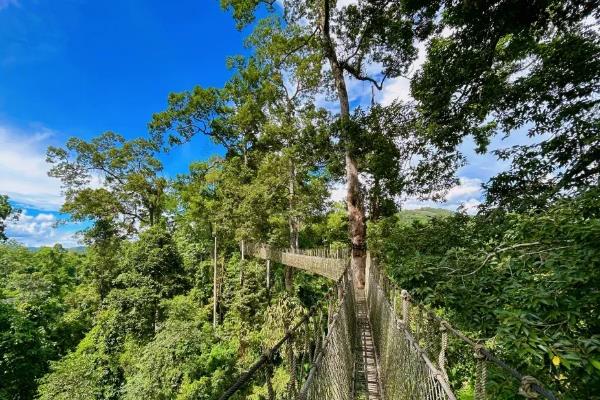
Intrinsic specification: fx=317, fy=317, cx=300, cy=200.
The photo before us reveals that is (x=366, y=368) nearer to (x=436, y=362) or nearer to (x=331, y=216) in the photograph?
(x=436, y=362)

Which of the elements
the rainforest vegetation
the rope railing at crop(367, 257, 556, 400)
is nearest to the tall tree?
the rainforest vegetation

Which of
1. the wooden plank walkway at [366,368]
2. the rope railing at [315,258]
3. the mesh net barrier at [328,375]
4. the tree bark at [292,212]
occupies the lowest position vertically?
the wooden plank walkway at [366,368]

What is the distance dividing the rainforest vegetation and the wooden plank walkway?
1.13m

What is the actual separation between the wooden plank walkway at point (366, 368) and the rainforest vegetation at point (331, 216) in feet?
3.72

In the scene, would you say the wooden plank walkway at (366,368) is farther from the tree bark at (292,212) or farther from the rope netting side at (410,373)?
the tree bark at (292,212)

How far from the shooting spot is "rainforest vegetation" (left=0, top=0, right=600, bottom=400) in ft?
7.62

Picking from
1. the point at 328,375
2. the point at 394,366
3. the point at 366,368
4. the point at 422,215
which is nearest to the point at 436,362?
the point at 328,375

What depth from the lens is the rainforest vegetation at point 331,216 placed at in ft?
7.62

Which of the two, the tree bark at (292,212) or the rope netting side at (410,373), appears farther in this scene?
the tree bark at (292,212)

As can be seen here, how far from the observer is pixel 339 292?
372 cm

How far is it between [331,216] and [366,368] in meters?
16.0

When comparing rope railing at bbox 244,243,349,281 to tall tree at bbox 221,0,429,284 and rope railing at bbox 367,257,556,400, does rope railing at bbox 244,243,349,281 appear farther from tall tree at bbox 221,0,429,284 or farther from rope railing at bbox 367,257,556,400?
rope railing at bbox 367,257,556,400

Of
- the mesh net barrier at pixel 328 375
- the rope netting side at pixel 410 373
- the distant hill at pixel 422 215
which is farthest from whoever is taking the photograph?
the distant hill at pixel 422 215

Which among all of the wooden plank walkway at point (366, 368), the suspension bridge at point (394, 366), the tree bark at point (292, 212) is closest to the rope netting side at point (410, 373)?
the suspension bridge at point (394, 366)
